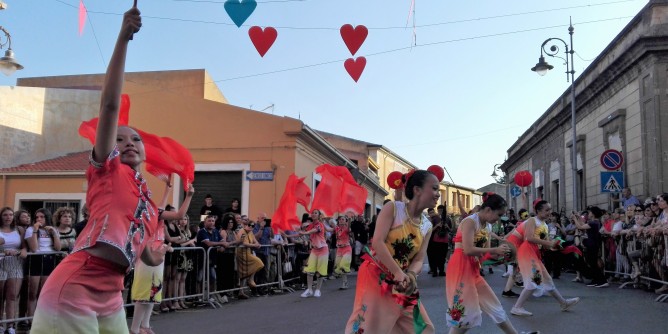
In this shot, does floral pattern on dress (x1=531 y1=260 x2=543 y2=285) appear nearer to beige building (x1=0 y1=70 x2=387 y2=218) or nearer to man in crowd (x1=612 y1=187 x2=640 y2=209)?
man in crowd (x1=612 y1=187 x2=640 y2=209)

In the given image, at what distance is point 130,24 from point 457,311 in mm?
4371

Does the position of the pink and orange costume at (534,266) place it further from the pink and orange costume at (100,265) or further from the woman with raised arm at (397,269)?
the pink and orange costume at (100,265)

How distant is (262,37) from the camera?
8.73m

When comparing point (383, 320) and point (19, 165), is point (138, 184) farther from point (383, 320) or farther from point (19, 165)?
point (19, 165)

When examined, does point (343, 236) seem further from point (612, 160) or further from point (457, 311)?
point (457, 311)

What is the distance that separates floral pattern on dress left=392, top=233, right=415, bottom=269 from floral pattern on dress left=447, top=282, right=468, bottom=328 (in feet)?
5.73

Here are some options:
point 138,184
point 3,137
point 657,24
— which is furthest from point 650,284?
point 3,137

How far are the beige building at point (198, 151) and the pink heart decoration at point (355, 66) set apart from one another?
11580mm

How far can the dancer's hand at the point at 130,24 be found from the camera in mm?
2689

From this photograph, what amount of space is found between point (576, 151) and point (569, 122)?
2606mm

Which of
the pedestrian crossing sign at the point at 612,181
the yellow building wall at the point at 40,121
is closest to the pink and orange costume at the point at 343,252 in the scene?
the pedestrian crossing sign at the point at 612,181

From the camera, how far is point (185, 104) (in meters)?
22.4

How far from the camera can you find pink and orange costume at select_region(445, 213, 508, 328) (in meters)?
5.93

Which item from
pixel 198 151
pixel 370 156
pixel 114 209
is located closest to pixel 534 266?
pixel 114 209
